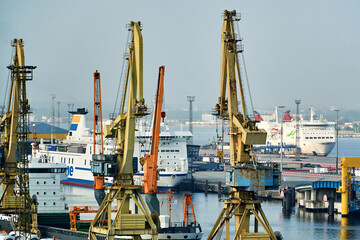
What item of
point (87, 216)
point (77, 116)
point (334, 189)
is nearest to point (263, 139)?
point (87, 216)

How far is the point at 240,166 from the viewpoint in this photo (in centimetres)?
3716

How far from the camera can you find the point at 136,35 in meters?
42.9

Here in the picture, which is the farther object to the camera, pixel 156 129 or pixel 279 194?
pixel 279 194

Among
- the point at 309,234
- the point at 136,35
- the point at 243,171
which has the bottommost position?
the point at 309,234

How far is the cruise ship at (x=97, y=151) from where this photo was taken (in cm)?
9944

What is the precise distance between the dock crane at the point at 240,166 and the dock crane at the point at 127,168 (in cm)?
518

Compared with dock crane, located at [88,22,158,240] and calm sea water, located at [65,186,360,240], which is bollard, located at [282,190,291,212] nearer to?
calm sea water, located at [65,186,360,240]

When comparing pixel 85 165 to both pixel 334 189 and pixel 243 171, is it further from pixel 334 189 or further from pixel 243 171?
pixel 243 171

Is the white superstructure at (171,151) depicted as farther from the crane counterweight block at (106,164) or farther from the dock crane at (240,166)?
the dock crane at (240,166)

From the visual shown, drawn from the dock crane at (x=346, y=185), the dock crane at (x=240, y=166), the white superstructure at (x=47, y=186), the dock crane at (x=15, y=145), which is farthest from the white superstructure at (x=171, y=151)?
the dock crane at (x=240, y=166)

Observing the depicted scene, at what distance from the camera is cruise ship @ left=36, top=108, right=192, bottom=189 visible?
3915 inches

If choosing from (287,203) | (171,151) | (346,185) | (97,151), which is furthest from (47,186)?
(97,151)

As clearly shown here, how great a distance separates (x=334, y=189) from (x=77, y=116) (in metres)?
57.9

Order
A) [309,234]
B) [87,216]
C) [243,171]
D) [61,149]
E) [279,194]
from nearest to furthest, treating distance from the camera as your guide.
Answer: [243,171] < [309,234] < [87,216] < [279,194] < [61,149]
